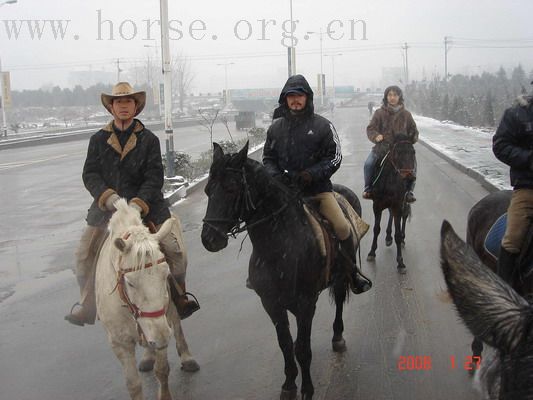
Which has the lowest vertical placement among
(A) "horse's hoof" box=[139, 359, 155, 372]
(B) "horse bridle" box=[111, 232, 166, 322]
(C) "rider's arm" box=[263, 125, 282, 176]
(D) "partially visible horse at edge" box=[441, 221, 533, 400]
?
(A) "horse's hoof" box=[139, 359, 155, 372]

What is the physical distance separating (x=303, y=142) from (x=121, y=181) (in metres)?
1.59

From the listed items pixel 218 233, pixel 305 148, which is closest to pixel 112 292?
pixel 218 233

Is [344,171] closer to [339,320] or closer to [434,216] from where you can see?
[434,216]

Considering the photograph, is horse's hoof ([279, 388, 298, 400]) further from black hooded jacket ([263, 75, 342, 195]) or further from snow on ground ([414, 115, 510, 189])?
snow on ground ([414, 115, 510, 189])

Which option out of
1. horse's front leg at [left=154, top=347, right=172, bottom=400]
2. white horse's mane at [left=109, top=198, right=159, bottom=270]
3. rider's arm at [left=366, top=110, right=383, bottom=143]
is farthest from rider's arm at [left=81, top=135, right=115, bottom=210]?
rider's arm at [left=366, top=110, right=383, bottom=143]

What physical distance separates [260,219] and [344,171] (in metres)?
14.0

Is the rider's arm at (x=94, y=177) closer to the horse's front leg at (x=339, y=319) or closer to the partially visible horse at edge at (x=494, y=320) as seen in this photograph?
the horse's front leg at (x=339, y=319)

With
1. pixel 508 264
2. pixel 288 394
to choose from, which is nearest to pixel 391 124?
pixel 508 264

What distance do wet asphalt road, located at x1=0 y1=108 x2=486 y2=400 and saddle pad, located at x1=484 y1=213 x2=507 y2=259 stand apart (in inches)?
32.7

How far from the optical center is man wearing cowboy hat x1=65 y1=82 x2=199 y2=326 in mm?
4418

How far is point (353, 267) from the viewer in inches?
193

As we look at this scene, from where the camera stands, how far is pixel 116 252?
11.9ft

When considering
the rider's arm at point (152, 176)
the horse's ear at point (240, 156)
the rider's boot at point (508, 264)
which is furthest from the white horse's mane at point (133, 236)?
the rider's boot at point (508, 264)

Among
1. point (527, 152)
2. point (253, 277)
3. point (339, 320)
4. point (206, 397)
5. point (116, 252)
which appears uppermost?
point (527, 152)
